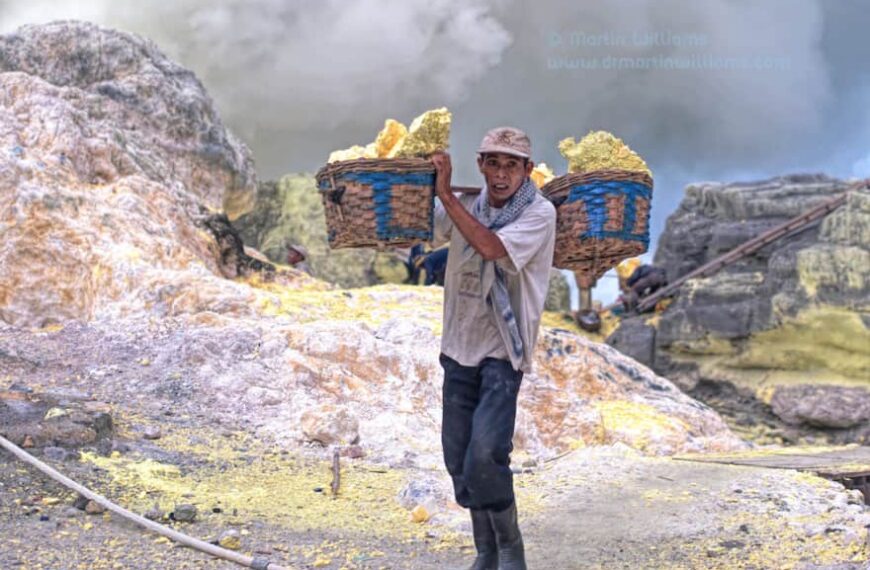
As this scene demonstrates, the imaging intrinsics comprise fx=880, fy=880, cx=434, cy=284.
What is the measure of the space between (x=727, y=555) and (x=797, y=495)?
135cm

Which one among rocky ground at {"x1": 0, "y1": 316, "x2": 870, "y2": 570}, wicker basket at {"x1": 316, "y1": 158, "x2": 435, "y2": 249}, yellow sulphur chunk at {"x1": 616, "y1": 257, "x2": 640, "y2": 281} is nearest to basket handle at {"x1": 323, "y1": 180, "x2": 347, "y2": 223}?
wicker basket at {"x1": 316, "y1": 158, "x2": 435, "y2": 249}

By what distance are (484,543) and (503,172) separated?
156cm

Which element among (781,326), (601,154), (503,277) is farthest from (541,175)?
(781,326)

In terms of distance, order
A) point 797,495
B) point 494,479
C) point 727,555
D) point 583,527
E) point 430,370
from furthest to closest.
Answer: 1. point 430,370
2. point 797,495
3. point 583,527
4. point 727,555
5. point 494,479

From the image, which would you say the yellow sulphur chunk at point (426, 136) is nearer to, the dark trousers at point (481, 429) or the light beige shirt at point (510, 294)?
the light beige shirt at point (510, 294)

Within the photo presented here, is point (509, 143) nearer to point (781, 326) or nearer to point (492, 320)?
point (492, 320)

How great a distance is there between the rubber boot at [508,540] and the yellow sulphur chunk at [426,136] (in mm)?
1612

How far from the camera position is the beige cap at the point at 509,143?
11.4 feet

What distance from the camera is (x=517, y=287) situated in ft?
11.7

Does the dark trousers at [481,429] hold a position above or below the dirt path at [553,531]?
above

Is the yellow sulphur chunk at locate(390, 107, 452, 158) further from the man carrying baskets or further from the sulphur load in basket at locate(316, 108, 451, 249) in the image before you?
the man carrying baskets

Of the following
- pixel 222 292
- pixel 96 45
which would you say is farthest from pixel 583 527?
pixel 96 45

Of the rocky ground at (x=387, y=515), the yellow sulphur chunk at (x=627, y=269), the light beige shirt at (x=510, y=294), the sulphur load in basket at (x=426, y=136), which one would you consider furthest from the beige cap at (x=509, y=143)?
Answer: the yellow sulphur chunk at (x=627, y=269)

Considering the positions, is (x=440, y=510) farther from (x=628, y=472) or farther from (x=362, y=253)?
(x=362, y=253)
